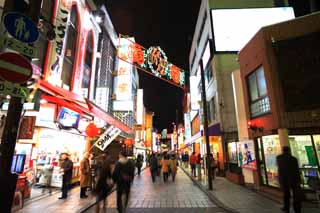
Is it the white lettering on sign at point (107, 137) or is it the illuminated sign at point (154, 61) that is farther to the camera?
the illuminated sign at point (154, 61)

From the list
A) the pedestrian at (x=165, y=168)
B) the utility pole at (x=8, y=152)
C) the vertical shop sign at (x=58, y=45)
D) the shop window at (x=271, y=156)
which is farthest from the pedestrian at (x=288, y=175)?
the vertical shop sign at (x=58, y=45)

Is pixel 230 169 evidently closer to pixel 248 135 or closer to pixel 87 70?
pixel 248 135

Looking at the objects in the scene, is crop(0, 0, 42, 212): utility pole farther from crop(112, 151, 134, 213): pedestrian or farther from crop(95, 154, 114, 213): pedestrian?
crop(112, 151, 134, 213): pedestrian

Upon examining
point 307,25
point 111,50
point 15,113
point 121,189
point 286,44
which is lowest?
point 121,189

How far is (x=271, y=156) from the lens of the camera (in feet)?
35.4

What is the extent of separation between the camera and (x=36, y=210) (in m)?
7.50

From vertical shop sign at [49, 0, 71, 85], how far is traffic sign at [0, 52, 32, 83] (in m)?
9.45

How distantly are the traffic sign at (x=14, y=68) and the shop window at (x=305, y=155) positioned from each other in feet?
35.6

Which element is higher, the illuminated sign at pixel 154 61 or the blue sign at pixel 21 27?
the illuminated sign at pixel 154 61

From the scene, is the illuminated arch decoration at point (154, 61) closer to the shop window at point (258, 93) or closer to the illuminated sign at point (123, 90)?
the shop window at point (258, 93)

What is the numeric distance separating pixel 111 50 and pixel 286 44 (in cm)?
2079

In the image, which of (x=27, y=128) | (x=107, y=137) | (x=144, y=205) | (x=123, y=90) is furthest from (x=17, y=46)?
(x=123, y=90)

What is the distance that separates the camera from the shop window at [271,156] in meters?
10.4

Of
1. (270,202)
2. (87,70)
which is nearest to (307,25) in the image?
(270,202)
